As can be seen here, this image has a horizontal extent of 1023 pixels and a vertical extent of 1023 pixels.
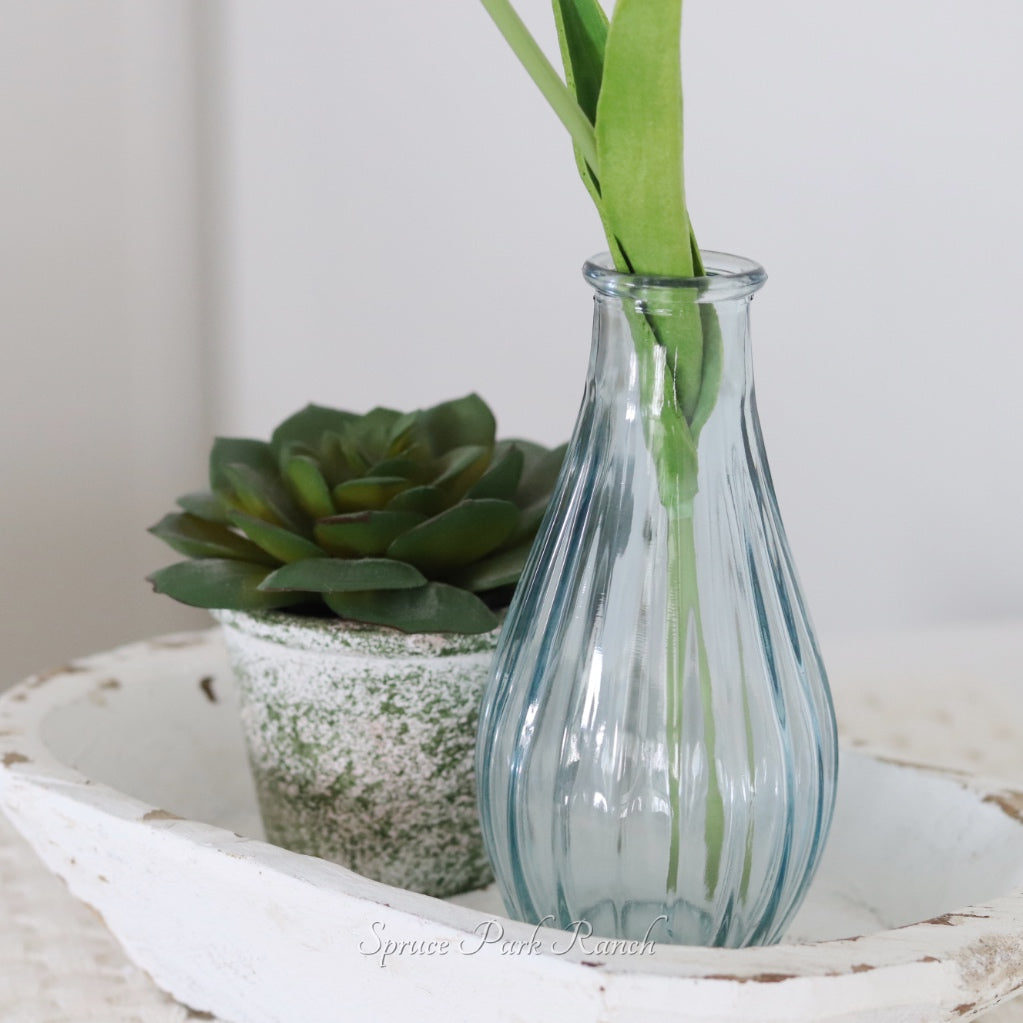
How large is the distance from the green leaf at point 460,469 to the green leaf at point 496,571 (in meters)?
0.02

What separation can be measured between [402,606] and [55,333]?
0.44 metres

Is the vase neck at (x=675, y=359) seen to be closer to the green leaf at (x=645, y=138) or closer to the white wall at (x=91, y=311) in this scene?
the green leaf at (x=645, y=138)

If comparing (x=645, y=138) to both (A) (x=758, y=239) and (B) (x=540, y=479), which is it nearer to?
(B) (x=540, y=479)

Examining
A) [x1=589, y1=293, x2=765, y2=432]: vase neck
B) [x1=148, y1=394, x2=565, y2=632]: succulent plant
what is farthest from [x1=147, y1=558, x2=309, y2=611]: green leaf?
[x1=589, y1=293, x2=765, y2=432]: vase neck

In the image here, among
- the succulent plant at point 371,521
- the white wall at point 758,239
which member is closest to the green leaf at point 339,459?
the succulent plant at point 371,521

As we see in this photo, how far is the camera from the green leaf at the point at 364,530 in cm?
29

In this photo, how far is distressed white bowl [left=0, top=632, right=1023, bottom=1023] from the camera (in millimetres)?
213

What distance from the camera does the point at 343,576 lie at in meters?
0.28

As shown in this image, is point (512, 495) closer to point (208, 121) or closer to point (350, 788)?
point (350, 788)

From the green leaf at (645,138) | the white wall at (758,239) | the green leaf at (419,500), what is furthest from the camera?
the white wall at (758,239)

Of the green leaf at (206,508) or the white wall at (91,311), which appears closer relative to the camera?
the green leaf at (206,508)

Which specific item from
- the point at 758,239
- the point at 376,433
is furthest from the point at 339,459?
the point at 758,239

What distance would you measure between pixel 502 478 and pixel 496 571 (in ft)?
0.08

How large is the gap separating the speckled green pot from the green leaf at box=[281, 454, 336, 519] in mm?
30
